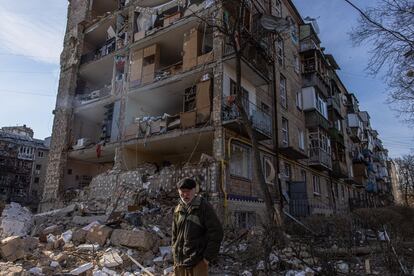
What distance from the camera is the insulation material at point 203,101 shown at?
46.1ft

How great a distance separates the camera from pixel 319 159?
68.5ft

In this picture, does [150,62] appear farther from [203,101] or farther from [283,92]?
[283,92]

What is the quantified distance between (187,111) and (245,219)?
5.53 m

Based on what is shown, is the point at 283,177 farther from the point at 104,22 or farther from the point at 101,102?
the point at 104,22

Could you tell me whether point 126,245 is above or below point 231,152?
below

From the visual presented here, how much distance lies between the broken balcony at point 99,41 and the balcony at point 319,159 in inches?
578

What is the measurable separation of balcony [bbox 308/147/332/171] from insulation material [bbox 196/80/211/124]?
33.1ft

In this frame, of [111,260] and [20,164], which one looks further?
[20,164]

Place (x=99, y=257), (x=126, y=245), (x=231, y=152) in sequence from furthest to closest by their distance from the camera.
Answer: (x=231, y=152), (x=126, y=245), (x=99, y=257)

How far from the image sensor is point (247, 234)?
8.97 meters

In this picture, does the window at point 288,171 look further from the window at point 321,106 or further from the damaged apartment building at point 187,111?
the window at point 321,106

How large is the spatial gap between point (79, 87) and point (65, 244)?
626 inches

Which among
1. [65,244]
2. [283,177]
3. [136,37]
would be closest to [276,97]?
[283,177]

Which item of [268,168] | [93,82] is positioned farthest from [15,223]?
[93,82]
